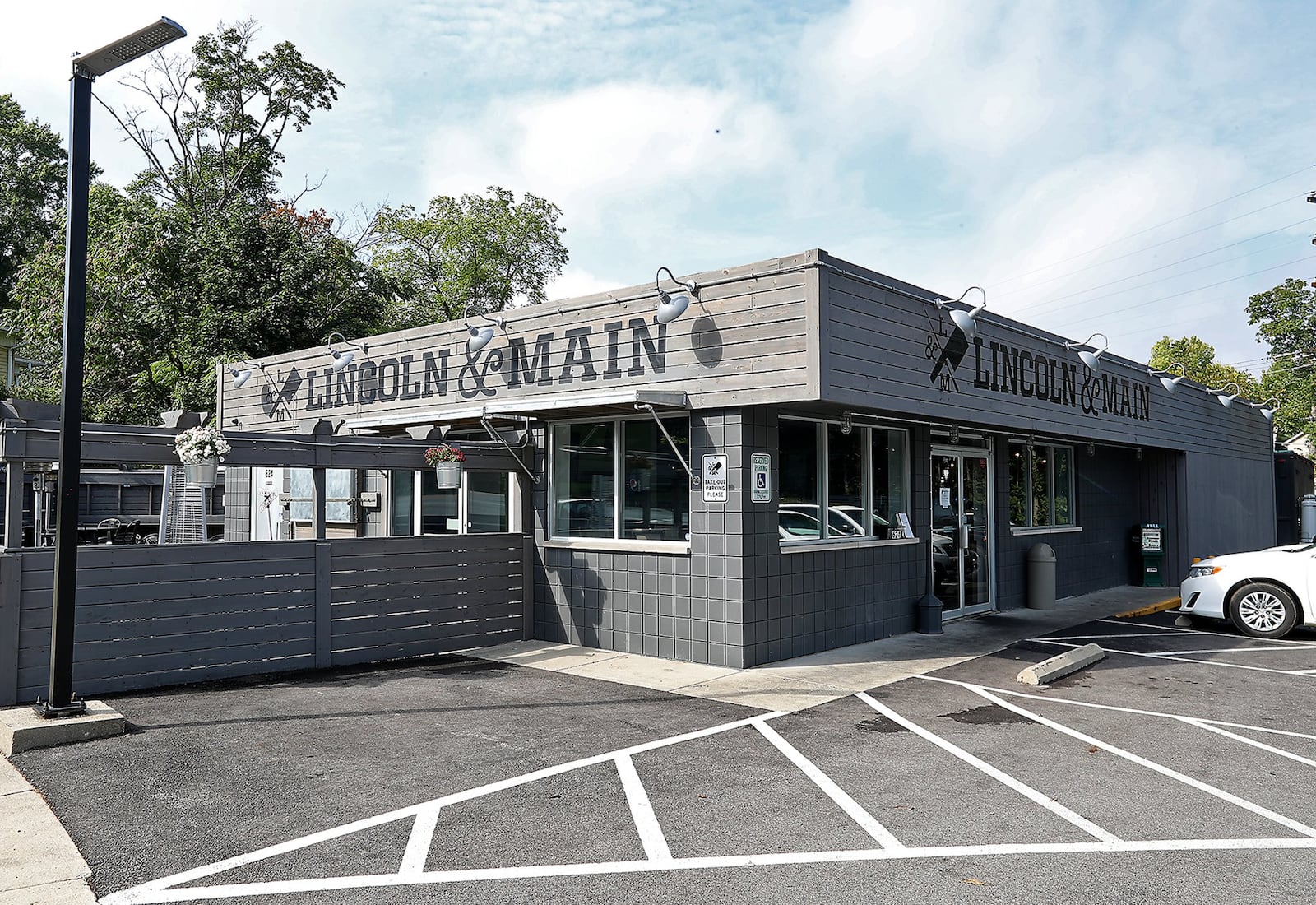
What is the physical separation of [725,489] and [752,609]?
3.99 ft

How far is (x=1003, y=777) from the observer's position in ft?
18.7

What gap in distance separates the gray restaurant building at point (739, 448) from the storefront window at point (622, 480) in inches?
1.0

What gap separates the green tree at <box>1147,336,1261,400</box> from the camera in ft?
180

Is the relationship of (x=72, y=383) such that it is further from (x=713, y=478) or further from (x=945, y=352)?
(x=945, y=352)

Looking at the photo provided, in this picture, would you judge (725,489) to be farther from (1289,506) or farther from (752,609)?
(1289,506)

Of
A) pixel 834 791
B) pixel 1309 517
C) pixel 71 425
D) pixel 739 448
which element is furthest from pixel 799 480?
pixel 1309 517

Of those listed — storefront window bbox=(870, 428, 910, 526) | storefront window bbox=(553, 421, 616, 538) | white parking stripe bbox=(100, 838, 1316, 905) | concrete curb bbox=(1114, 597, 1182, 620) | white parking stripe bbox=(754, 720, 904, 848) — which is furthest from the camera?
concrete curb bbox=(1114, 597, 1182, 620)

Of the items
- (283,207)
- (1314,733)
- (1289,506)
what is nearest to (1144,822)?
(1314,733)

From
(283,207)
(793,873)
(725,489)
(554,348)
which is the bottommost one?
(793,873)

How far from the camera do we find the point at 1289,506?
23.8 meters

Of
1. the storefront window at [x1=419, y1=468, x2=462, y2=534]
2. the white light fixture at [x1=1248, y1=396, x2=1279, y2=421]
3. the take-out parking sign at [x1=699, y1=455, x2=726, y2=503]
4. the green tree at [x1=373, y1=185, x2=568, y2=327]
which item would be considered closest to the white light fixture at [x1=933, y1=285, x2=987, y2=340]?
the take-out parking sign at [x1=699, y1=455, x2=726, y2=503]

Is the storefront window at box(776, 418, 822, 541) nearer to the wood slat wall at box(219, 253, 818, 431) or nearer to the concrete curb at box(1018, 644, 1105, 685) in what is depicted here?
the wood slat wall at box(219, 253, 818, 431)

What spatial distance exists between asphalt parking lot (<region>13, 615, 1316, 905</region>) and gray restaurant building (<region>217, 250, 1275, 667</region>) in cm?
191

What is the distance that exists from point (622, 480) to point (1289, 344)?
37.4m
